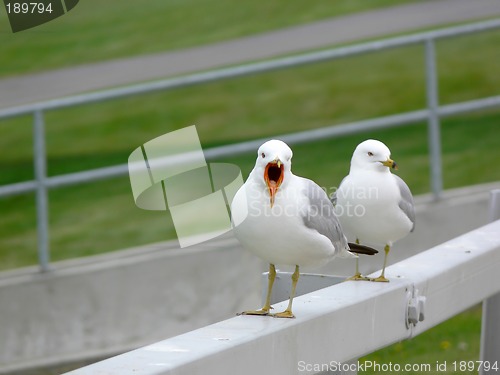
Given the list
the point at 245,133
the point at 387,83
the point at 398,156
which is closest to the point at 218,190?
the point at 398,156

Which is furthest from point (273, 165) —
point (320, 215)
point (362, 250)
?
point (362, 250)

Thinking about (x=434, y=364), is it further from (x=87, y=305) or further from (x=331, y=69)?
(x=331, y=69)

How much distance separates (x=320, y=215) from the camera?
9.20 ft

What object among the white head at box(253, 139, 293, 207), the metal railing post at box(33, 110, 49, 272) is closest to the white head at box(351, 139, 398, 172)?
the white head at box(253, 139, 293, 207)

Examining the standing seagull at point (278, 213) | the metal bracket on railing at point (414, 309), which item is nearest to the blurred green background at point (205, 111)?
the metal bracket on railing at point (414, 309)

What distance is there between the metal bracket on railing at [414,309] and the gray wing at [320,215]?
274 mm

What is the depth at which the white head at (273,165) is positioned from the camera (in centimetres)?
264

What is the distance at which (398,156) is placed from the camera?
33.7ft

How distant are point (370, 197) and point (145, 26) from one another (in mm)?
12836

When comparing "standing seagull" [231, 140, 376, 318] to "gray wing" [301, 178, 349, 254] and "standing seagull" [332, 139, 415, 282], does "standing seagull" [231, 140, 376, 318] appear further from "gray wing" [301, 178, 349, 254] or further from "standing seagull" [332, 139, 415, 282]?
"standing seagull" [332, 139, 415, 282]

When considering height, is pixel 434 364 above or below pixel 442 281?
below

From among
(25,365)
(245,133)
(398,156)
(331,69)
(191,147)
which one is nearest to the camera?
(25,365)

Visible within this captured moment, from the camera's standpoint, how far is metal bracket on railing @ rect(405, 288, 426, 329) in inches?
119

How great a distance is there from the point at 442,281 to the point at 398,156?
23.3ft
